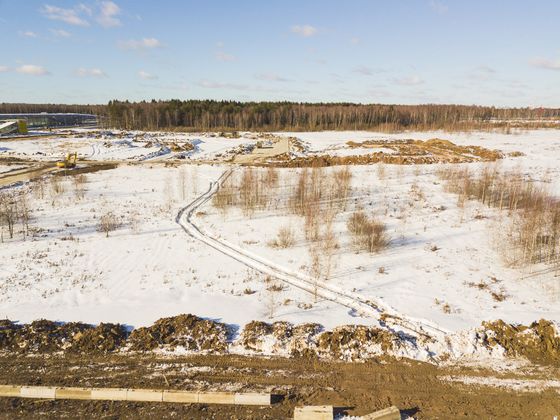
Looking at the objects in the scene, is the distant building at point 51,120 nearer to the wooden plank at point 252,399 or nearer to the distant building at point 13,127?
the distant building at point 13,127

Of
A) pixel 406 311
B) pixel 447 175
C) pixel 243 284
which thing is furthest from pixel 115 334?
pixel 447 175

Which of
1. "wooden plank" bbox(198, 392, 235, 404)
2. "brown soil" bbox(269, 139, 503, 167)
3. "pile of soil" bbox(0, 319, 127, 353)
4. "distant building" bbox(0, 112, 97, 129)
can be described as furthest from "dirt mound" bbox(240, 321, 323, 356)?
"distant building" bbox(0, 112, 97, 129)

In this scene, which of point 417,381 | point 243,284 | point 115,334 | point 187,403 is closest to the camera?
point 187,403

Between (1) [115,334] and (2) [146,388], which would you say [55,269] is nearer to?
(1) [115,334]

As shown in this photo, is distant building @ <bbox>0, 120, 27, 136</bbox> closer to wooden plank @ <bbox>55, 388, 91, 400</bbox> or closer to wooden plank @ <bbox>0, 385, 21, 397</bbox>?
wooden plank @ <bbox>0, 385, 21, 397</bbox>

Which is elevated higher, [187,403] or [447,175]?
[447,175]

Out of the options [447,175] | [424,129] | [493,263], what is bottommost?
[493,263]
